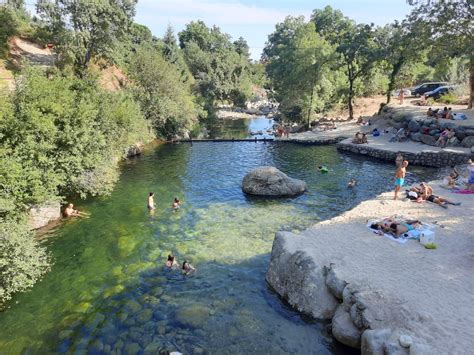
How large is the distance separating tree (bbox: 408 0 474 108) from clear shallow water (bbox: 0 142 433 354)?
17.4 meters

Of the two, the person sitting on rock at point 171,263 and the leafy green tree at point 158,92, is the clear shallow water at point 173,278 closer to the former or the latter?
the person sitting on rock at point 171,263

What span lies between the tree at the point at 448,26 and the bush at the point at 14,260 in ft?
141

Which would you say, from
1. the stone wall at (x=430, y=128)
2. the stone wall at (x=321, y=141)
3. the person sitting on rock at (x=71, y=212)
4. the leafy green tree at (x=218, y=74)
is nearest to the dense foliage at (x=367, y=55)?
the stone wall at (x=430, y=128)

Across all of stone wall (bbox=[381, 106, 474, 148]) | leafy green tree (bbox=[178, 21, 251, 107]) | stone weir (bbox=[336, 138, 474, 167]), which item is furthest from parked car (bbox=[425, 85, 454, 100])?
leafy green tree (bbox=[178, 21, 251, 107])

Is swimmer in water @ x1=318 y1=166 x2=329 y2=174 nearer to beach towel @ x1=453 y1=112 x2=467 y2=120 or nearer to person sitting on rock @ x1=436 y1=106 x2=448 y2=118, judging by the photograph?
person sitting on rock @ x1=436 y1=106 x2=448 y2=118

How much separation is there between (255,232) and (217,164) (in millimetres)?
17837

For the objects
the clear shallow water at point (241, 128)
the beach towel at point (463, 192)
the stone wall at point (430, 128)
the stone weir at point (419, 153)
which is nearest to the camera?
the beach towel at point (463, 192)

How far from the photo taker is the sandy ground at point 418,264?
10909 mm

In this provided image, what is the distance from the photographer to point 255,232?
2106cm

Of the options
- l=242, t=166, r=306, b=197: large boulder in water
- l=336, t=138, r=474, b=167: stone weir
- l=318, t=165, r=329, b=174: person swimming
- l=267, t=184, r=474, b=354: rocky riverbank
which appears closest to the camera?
l=267, t=184, r=474, b=354: rocky riverbank

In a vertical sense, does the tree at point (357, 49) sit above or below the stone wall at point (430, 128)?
above

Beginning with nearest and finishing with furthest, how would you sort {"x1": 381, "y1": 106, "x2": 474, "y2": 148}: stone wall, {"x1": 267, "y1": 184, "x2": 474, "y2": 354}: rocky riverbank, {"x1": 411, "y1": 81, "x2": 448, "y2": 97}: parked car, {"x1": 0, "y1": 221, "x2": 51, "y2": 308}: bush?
{"x1": 267, "y1": 184, "x2": 474, "y2": 354}: rocky riverbank
{"x1": 0, "y1": 221, "x2": 51, "y2": 308}: bush
{"x1": 381, "y1": 106, "x2": 474, "y2": 148}: stone wall
{"x1": 411, "y1": 81, "x2": 448, "y2": 97}: parked car

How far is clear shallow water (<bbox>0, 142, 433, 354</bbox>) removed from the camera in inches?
501

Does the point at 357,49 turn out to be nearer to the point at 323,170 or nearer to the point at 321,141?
the point at 321,141
